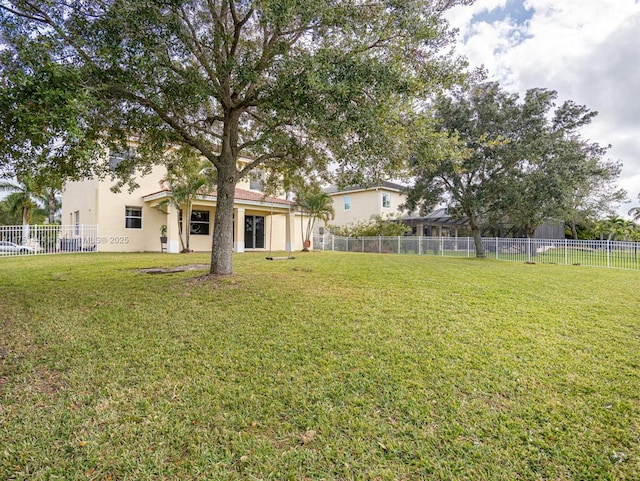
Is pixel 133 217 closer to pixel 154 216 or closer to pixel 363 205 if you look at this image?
pixel 154 216

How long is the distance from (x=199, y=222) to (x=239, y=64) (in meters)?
14.1

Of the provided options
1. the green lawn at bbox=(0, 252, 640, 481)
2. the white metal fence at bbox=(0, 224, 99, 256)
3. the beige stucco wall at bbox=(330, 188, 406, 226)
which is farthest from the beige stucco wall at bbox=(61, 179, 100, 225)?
the beige stucco wall at bbox=(330, 188, 406, 226)

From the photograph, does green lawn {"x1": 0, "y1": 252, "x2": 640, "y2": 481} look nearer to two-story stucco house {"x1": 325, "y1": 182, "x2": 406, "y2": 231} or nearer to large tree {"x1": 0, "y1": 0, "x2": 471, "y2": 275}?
large tree {"x1": 0, "y1": 0, "x2": 471, "y2": 275}

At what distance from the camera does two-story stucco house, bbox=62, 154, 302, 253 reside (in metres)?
16.9

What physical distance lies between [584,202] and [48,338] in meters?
32.8

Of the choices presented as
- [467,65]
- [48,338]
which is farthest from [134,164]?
[467,65]

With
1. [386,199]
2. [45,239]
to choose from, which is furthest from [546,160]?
[45,239]

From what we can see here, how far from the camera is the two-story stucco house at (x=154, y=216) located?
55.6ft

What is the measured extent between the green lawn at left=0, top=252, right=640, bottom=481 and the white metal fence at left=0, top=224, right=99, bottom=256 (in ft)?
39.0

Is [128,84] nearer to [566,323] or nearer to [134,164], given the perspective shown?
[134,164]

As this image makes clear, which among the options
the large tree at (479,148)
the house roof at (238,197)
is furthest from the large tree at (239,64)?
the large tree at (479,148)

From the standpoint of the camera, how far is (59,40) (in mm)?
5281

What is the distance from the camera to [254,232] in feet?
69.6

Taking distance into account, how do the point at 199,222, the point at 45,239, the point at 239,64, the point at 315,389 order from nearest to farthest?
the point at 315,389 → the point at 239,64 → the point at 45,239 → the point at 199,222
